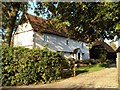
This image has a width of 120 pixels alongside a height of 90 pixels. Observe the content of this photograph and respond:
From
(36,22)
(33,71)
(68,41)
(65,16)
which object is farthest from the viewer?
(68,41)

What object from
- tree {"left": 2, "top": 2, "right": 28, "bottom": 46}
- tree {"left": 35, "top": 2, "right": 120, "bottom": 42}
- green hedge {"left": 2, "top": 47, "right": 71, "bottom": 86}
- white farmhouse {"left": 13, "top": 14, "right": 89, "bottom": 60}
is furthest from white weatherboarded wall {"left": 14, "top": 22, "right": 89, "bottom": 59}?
green hedge {"left": 2, "top": 47, "right": 71, "bottom": 86}

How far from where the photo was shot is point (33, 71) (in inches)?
659

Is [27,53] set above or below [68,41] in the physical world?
below

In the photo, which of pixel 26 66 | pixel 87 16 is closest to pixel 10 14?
pixel 26 66

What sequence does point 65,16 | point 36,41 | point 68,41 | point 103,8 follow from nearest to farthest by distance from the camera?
point 103,8
point 65,16
point 36,41
point 68,41

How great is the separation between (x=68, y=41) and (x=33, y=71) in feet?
92.6

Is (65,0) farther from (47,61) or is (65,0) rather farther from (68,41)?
(68,41)

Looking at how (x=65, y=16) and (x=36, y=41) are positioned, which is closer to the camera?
(x=65, y=16)

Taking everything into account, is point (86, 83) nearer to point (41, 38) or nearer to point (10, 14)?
point (10, 14)

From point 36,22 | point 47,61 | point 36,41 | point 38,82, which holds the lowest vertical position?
point 38,82

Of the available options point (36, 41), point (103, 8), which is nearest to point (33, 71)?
point (103, 8)

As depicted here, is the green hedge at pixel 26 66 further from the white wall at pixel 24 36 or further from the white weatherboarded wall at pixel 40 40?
the white wall at pixel 24 36

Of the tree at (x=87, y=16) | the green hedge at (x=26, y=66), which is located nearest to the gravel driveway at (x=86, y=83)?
the green hedge at (x=26, y=66)

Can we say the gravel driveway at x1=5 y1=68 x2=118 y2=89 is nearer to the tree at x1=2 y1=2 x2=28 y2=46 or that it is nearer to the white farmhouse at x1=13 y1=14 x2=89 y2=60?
the tree at x1=2 y1=2 x2=28 y2=46
